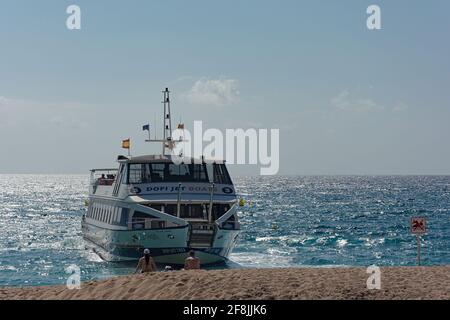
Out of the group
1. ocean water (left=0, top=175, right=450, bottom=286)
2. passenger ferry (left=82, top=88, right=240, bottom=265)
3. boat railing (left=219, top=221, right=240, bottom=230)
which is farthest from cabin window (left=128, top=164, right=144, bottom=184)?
boat railing (left=219, top=221, right=240, bottom=230)

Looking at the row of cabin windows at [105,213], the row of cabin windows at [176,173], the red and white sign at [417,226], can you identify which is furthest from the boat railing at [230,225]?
the red and white sign at [417,226]

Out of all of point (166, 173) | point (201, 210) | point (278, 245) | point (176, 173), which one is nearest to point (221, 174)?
point (201, 210)

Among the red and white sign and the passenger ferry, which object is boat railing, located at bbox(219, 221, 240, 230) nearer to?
the passenger ferry

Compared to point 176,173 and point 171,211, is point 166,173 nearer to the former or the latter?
point 176,173

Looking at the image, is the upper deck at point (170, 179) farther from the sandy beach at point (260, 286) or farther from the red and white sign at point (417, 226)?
the sandy beach at point (260, 286)

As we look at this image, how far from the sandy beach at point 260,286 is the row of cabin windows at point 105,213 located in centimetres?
1648

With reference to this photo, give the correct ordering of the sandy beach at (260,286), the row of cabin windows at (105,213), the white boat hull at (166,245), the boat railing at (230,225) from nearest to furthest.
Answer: the sandy beach at (260,286), the white boat hull at (166,245), the boat railing at (230,225), the row of cabin windows at (105,213)

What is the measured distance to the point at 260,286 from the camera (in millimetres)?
15352

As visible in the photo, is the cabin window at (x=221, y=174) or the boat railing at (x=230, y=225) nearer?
the boat railing at (x=230, y=225)

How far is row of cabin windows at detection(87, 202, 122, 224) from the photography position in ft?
113

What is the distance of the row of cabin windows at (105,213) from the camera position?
34.5 meters
